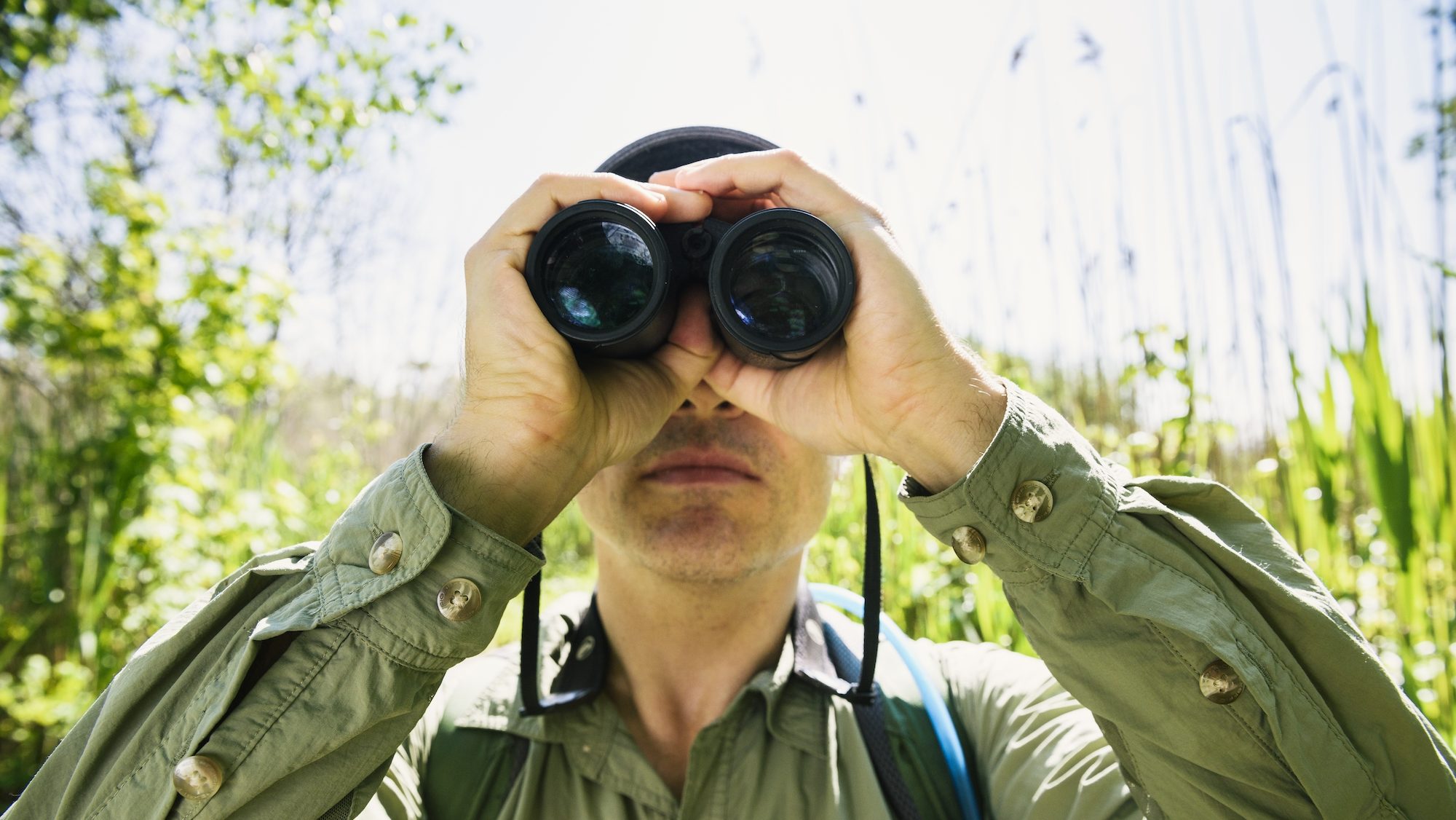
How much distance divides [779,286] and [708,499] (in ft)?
1.18

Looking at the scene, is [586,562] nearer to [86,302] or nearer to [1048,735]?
[86,302]

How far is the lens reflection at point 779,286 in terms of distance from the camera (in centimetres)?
Answer: 116

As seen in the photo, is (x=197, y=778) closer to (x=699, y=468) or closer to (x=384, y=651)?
(x=384, y=651)

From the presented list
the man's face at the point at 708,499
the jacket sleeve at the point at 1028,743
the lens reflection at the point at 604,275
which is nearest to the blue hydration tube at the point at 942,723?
the jacket sleeve at the point at 1028,743

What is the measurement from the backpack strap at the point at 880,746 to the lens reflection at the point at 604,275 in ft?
2.24

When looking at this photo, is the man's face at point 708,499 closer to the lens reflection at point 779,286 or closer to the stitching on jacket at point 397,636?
the lens reflection at point 779,286

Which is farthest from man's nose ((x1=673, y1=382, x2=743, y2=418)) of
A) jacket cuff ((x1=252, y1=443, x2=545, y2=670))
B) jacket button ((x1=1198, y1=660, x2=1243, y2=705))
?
jacket button ((x1=1198, y1=660, x2=1243, y2=705))

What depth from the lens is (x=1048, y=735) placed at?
3.93 ft

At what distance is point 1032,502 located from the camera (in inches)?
37.4

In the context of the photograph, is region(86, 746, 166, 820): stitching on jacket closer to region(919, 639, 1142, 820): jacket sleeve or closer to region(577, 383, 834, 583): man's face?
region(577, 383, 834, 583): man's face

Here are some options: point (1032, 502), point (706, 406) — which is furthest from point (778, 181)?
point (1032, 502)

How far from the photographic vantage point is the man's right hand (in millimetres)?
1033

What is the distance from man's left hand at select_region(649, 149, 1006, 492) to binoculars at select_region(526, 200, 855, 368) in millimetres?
35

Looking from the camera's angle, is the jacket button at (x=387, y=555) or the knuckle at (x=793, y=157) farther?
the knuckle at (x=793, y=157)
